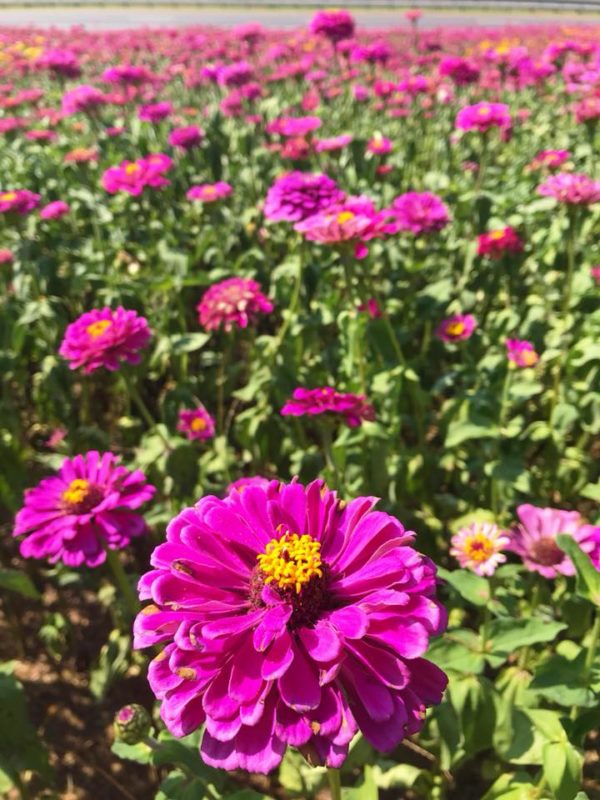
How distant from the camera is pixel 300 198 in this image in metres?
2.54

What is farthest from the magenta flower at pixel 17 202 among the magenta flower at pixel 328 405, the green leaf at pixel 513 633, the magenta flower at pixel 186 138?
the green leaf at pixel 513 633

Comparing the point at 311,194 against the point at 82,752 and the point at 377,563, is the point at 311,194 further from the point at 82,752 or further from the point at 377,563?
the point at 82,752

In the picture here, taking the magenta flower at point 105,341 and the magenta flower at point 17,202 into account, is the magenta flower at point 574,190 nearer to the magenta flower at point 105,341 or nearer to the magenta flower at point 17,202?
the magenta flower at point 105,341

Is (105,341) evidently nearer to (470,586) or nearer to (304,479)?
(304,479)

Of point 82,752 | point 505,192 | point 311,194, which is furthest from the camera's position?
point 505,192

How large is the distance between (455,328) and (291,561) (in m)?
2.22

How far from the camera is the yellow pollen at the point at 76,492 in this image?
187cm

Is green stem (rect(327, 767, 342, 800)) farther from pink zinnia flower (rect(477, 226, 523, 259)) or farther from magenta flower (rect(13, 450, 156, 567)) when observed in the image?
pink zinnia flower (rect(477, 226, 523, 259))

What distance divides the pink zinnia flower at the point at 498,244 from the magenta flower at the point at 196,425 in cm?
159

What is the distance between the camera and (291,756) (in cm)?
191

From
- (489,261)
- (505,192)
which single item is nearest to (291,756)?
(489,261)

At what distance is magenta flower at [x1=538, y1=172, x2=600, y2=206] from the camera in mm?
2557

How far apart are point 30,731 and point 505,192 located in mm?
4198

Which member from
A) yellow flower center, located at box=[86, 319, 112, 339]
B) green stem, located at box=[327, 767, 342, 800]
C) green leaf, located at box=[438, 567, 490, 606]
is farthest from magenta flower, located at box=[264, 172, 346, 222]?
green stem, located at box=[327, 767, 342, 800]
